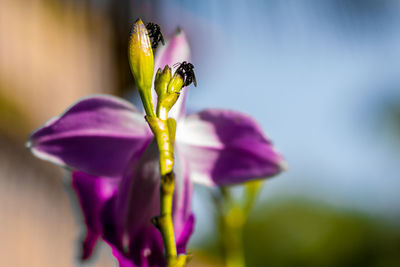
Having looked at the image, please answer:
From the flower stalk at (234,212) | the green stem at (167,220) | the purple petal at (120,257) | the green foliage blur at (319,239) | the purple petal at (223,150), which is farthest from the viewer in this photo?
the green foliage blur at (319,239)

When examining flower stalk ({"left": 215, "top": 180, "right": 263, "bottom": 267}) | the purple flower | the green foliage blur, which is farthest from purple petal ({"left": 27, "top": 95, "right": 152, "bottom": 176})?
the green foliage blur

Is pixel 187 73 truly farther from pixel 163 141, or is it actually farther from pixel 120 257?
pixel 120 257

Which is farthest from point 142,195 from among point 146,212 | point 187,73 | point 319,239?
point 319,239

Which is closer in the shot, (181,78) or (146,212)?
(181,78)

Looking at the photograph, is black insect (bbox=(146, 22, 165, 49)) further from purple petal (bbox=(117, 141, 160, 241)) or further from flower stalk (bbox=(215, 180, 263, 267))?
flower stalk (bbox=(215, 180, 263, 267))

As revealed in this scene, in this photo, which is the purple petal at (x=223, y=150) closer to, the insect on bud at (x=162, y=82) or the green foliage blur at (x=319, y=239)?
the insect on bud at (x=162, y=82)

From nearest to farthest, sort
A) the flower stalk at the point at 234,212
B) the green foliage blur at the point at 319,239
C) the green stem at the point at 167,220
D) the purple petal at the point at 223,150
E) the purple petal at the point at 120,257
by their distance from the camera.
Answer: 1. the green stem at the point at 167,220
2. the purple petal at the point at 120,257
3. the purple petal at the point at 223,150
4. the flower stalk at the point at 234,212
5. the green foliage blur at the point at 319,239

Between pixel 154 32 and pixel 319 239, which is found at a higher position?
pixel 154 32

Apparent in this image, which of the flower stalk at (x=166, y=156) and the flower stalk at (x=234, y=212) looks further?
the flower stalk at (x=234, y=212)

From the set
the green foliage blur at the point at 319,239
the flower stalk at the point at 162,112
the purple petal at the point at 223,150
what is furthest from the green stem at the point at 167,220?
the green foliage blur at the point at 319,239
